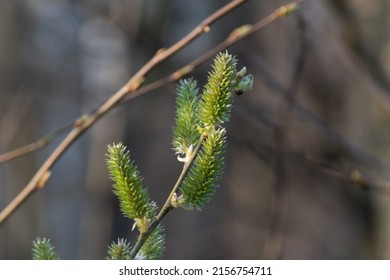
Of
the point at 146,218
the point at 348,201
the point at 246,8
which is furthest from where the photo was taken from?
the point at 246,8

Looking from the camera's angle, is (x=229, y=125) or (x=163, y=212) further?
(x=229, y=125)

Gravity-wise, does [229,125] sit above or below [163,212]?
above

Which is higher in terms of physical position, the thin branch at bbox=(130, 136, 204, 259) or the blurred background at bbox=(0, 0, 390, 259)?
the blurred background at bbox=(0, 0, 390, 259)

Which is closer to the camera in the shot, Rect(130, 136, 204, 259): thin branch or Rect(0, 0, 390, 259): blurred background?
Rect(130, 136, 204, 259): thin branch

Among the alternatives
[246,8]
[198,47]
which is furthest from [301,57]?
[246,8]

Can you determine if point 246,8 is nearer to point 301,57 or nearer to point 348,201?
point 348,201

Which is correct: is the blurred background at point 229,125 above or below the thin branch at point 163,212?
above

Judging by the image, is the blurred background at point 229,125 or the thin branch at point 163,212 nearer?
the thin branch at point 163,212

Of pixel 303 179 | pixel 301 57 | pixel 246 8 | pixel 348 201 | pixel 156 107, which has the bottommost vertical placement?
pixel 301 57
